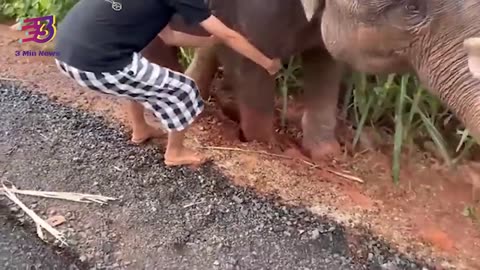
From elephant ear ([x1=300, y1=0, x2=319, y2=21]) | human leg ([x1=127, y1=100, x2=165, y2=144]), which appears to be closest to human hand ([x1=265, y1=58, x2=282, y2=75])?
elephant ear ([x1=300, y1=0, x2=319, y2=21])

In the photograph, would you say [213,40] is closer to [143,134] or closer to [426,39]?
[143,134]

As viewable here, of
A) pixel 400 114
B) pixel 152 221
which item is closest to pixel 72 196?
pixel 152 221

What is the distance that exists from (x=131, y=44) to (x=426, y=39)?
0.69 meters

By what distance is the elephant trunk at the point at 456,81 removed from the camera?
147 centimetres

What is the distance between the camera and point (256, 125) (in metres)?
2.21

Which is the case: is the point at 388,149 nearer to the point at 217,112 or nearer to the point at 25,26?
the point at 217,112

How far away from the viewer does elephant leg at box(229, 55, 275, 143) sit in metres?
Answer: 2.09

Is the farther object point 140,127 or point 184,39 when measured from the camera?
point 140,127

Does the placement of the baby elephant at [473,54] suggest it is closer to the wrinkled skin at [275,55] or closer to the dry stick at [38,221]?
the wrinkled skin at [275,55]

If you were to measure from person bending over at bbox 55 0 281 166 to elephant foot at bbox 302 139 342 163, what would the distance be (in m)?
0.32

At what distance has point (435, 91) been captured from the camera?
156cm

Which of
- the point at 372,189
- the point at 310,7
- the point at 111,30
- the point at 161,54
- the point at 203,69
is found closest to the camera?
the point at 310,7

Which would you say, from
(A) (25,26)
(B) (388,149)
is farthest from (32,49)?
(B) (388,149)

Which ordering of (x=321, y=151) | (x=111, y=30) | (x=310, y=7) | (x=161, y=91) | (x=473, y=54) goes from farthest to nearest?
(x=321, y=151) → (x=161, y=91) → (x=111, y=30) → (x=310, y=7) → (x=473, y=54)
